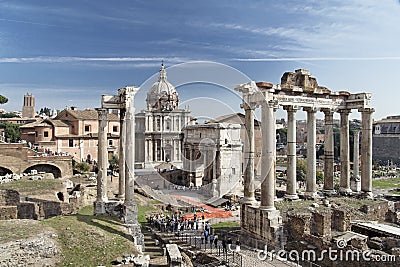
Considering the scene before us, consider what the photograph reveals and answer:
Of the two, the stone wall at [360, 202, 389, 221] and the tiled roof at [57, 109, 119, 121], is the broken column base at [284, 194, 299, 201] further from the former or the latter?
the tiled roof at [57, 109, 119, 121]

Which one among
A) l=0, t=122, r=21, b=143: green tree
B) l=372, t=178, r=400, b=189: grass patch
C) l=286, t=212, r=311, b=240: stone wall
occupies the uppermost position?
l=0, t=122, r=21, b=143: green tree

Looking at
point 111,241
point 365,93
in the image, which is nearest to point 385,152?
point 365,93

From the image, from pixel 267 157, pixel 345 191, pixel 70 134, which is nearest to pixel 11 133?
pixel 70 134

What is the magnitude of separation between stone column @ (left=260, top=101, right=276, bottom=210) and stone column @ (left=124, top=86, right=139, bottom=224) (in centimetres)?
524

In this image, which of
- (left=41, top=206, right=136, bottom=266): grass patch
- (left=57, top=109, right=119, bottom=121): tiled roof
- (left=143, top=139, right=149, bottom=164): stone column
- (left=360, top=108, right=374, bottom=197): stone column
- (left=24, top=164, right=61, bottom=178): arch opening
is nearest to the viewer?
(left=41, top=206, right=136, bottom=266): grass patch

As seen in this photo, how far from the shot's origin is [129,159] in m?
14.8

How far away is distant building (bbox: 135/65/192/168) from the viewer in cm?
4881

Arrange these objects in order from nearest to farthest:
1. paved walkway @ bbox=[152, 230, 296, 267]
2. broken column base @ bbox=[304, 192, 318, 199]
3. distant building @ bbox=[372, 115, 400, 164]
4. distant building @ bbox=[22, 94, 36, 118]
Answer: paved walkway @ bbox=[152, 230, 296, 267], broken column base @ bbox=[304, 192, 318, 199], distant building @ bbox=[372, 115, 400, 164], distant building @ bbox=[22, 94, 36, 118]

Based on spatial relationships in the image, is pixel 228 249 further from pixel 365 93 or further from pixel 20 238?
pixel 365 93

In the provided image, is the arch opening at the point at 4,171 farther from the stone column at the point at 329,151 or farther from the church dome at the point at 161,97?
the stone column at the point at 329,151

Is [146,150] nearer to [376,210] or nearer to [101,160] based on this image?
[101,160]

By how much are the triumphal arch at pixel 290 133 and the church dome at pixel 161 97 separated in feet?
116

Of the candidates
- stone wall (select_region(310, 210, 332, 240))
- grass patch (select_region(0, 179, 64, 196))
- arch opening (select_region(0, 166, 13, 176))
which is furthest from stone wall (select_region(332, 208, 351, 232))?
arch opening (select_region(0, 166, 13, 176))

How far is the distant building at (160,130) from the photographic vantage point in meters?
48.8
